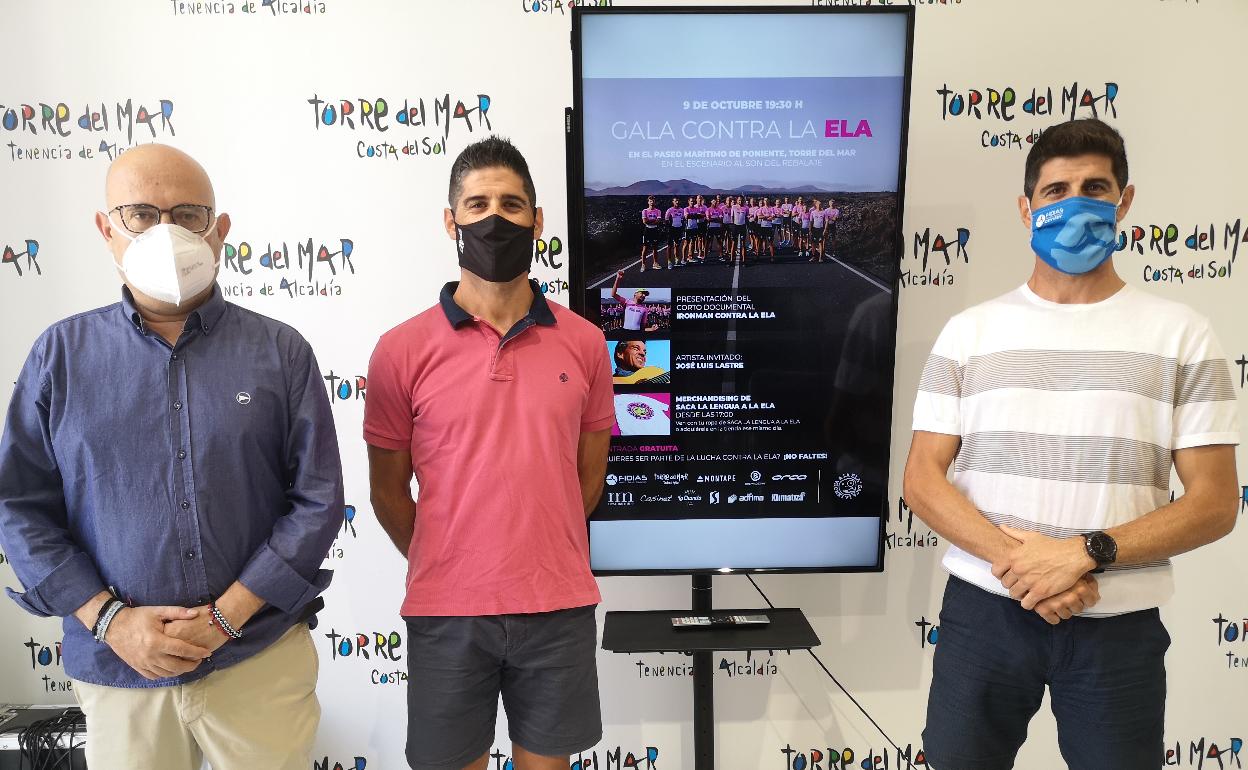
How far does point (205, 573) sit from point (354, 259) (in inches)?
48.3

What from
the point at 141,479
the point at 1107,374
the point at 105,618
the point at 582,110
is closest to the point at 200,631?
the point at 105,618

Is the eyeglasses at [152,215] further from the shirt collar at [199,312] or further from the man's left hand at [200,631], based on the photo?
the man's left hand at [200,631]

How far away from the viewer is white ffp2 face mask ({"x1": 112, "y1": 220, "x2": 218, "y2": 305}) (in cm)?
148

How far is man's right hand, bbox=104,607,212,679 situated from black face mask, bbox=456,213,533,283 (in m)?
0.91

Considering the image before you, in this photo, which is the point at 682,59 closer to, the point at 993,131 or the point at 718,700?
the point at 993,131

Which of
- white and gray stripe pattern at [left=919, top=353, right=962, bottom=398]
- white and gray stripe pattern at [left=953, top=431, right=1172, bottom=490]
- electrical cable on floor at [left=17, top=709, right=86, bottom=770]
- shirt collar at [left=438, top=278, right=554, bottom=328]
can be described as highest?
shirt collar at [left=438, top=278, right=554, bottom=328]

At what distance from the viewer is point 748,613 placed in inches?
85.4

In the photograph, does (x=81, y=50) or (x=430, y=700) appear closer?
(x=430, y=700)

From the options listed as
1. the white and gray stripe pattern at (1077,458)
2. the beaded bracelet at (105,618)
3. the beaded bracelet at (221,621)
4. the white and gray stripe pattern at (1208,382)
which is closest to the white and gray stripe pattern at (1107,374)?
the white and gray stripe pattern at (1208,382)

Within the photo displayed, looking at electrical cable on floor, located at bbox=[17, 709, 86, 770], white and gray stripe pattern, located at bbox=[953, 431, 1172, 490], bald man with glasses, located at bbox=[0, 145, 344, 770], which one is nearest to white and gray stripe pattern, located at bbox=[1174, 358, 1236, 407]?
white and gray stripe pattern, located at bbox=[953, 431, 1172, 490]

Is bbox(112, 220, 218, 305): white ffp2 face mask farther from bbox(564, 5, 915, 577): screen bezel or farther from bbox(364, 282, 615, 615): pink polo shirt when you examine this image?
bbox(564, 5, 915, 577): screen bezel

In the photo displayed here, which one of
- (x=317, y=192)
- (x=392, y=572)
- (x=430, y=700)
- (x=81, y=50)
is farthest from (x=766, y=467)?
(x=81, y=50)

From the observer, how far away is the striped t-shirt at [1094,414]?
1.63 meters

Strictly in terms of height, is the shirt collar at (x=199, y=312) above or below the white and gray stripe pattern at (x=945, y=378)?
above
